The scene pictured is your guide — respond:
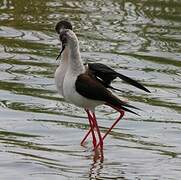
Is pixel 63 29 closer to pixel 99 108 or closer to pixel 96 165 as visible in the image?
pixel 96 165

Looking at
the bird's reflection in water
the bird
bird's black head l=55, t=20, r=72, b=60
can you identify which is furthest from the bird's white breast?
the bird's reflection in water

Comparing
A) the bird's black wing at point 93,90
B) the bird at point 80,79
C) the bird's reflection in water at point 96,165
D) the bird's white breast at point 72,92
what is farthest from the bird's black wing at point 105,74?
the bird's reflection in water at point 96,165

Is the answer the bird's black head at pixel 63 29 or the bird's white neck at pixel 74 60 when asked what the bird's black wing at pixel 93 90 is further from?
the bird's black head at pixel 63 29

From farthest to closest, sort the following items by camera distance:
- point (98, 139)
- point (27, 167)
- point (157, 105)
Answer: point (157, 105) < point (98, 139) < point (27, 167)

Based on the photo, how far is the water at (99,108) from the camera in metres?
9.50

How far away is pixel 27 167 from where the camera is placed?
9242 millimetres

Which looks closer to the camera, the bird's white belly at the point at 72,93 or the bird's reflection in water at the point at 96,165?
the bird's reflection in water at the point at 96,165

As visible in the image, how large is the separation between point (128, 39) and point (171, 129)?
541cm

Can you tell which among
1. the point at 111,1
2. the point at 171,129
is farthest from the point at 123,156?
the point at 111,1

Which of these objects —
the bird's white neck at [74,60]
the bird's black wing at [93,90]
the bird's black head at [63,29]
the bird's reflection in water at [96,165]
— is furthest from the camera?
the bird's black head at [63,29]

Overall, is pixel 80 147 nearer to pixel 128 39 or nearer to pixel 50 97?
pixel 50 97

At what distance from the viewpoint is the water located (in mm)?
9500

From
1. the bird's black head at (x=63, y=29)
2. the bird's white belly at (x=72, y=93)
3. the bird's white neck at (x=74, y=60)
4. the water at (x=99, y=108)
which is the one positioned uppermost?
the bird's black head at (x=63, y=29)

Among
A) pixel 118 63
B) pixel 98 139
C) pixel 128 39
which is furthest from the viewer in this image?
pixel 128 39
